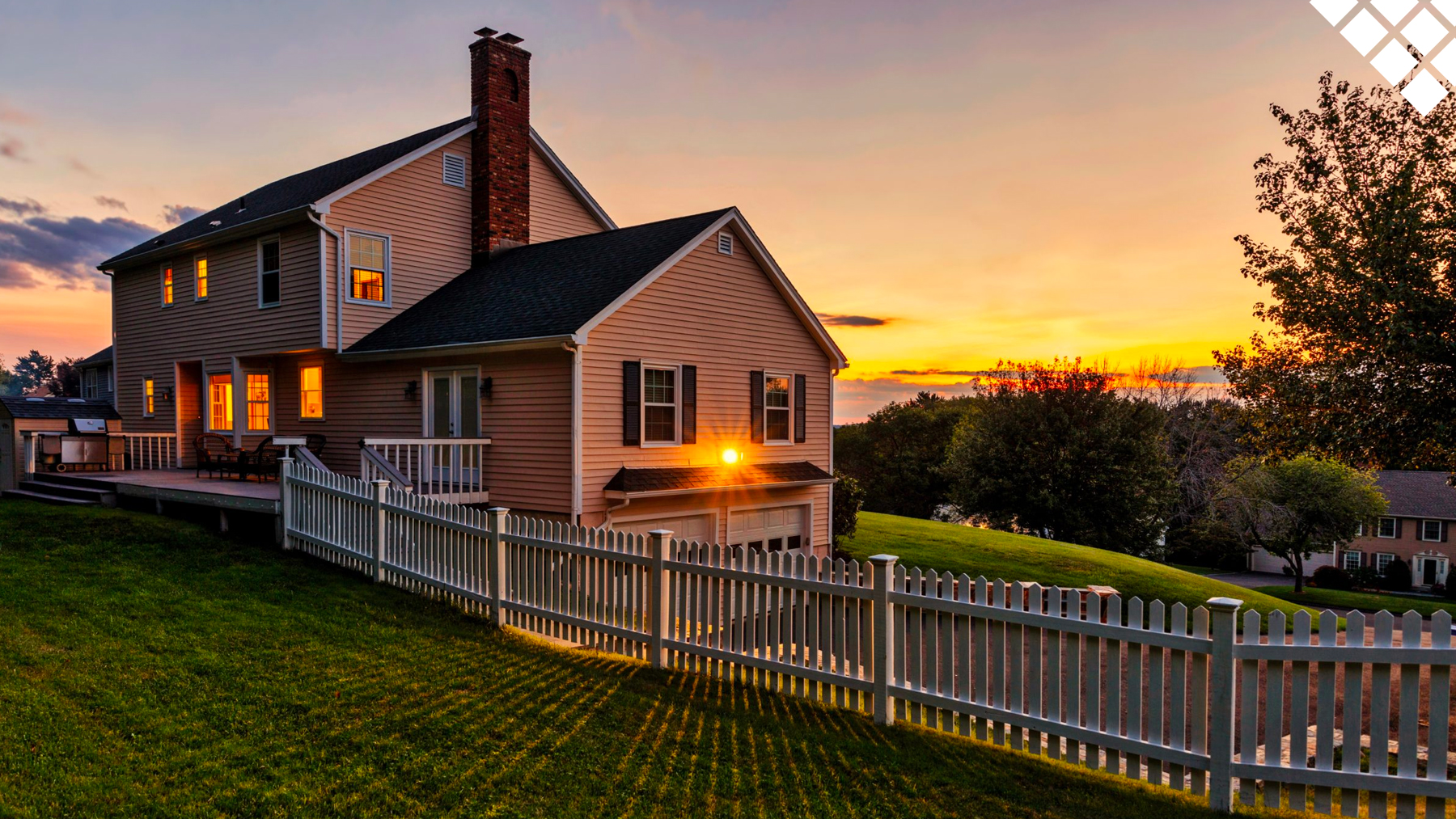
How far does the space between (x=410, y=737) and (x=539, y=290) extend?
36.6ft

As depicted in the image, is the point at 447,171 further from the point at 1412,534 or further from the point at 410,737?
the point at 1412,534

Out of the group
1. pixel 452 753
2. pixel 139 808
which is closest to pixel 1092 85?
pixel 452 753

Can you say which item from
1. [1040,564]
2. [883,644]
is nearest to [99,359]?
[1040,564]

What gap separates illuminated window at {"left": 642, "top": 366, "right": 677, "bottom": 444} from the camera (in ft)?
47.1

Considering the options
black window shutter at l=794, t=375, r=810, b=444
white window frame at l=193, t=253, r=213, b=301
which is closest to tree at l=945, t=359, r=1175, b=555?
black window shutter at l=794, t=375, r=810, b=444

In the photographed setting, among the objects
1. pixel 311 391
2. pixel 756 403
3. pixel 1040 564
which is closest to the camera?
pixel 756 403

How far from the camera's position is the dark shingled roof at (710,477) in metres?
13.6

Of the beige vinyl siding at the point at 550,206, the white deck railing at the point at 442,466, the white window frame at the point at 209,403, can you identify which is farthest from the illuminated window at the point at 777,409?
the white window frame at the point at 209,403

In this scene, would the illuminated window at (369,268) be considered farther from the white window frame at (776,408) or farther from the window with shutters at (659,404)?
the white window frame at (776,408)

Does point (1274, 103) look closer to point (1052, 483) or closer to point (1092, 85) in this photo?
point (1092, 85)

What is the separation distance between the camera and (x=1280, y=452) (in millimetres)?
15922

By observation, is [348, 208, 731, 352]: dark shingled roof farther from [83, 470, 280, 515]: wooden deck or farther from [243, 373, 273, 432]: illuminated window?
[243, 373, 273, 432]: illuminated window

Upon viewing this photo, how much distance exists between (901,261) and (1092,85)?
30.7 ft

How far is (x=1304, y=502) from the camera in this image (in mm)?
39469
